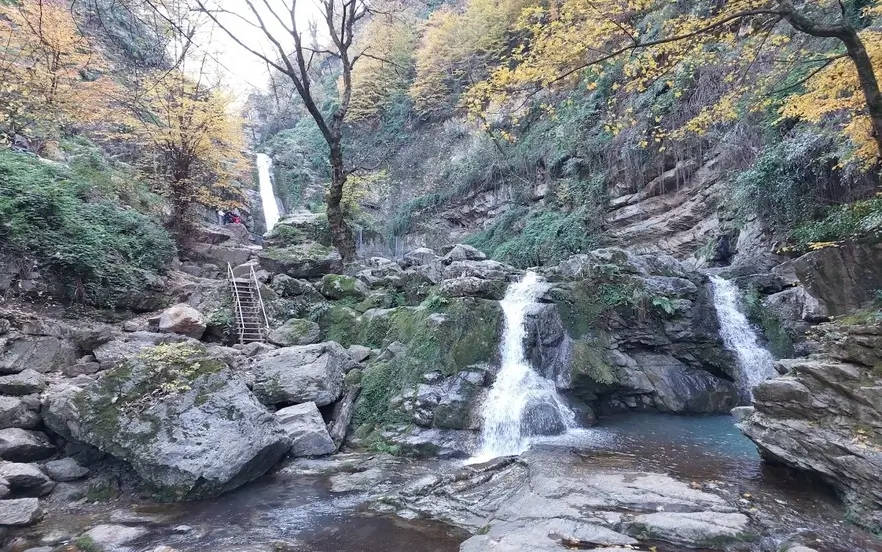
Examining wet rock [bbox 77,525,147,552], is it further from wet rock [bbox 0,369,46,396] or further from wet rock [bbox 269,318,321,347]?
wet rock [bbox 269,318,321,347]

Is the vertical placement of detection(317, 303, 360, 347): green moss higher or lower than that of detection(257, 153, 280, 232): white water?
lower

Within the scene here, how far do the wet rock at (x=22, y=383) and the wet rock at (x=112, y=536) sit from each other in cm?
283

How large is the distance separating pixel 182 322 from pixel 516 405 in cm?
666

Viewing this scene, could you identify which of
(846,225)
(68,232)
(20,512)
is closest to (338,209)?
(68,232)

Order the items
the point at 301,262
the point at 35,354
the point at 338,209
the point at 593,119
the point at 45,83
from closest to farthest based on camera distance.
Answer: the point at 35,354, the point at 45,83, the point at 301,262, the point at 338,209, the point at 593,119

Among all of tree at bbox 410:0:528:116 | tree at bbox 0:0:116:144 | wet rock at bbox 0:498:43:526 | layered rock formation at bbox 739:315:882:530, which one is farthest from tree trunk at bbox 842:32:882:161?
tree at bbox 410:0:528:116

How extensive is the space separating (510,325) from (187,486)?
601cm

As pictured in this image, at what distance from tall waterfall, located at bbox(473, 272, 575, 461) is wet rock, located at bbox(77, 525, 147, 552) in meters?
4.37

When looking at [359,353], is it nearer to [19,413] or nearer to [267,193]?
[19,413]

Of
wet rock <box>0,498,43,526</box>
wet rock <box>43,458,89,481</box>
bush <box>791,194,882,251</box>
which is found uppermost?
bush <box>791,194,882,251</box>

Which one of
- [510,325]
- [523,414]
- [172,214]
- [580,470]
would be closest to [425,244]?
[172,214]

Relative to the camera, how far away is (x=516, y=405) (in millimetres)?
7684

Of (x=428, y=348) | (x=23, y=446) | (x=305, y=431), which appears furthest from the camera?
(x=428, y=348)

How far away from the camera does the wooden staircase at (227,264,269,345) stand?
9375mm
